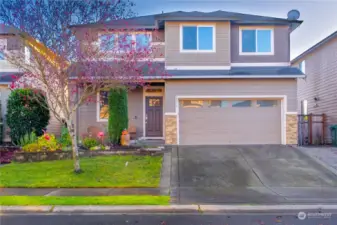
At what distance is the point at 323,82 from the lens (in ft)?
61.2

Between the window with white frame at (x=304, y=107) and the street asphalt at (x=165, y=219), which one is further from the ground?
the window with white frame at (x=304, y=107)

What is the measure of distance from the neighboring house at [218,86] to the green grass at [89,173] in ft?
12.4

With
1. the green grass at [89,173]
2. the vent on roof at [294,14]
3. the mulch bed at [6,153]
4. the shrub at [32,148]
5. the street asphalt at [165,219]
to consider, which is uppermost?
the vent on roof at [294,14]

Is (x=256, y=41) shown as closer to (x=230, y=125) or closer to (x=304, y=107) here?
(x=230, y=125)

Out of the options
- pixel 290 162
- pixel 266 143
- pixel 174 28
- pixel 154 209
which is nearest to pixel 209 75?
pixel 174 28

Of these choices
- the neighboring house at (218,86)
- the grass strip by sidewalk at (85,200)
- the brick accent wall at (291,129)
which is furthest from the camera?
the neighboring house at (218,86)

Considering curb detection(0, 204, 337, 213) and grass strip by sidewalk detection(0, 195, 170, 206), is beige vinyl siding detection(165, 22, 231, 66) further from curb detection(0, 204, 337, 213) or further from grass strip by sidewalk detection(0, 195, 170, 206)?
curb detection(0, 204, 337, 213)

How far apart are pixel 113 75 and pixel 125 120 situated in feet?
14.2

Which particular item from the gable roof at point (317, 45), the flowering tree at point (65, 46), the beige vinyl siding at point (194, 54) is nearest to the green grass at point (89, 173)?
the flowering tree at point (65, 46)

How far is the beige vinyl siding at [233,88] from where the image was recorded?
1473cm

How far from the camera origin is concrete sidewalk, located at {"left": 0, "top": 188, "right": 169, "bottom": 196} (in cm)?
801

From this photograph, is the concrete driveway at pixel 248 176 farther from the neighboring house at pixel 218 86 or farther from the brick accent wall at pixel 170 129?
the neighboring house at pixel 218 86

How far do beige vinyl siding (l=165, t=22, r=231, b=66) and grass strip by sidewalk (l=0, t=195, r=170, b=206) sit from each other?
8988 mm

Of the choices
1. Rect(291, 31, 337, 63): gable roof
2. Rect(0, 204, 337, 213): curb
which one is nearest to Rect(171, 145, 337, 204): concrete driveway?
Rect(0, 204, 337, 213): curb
